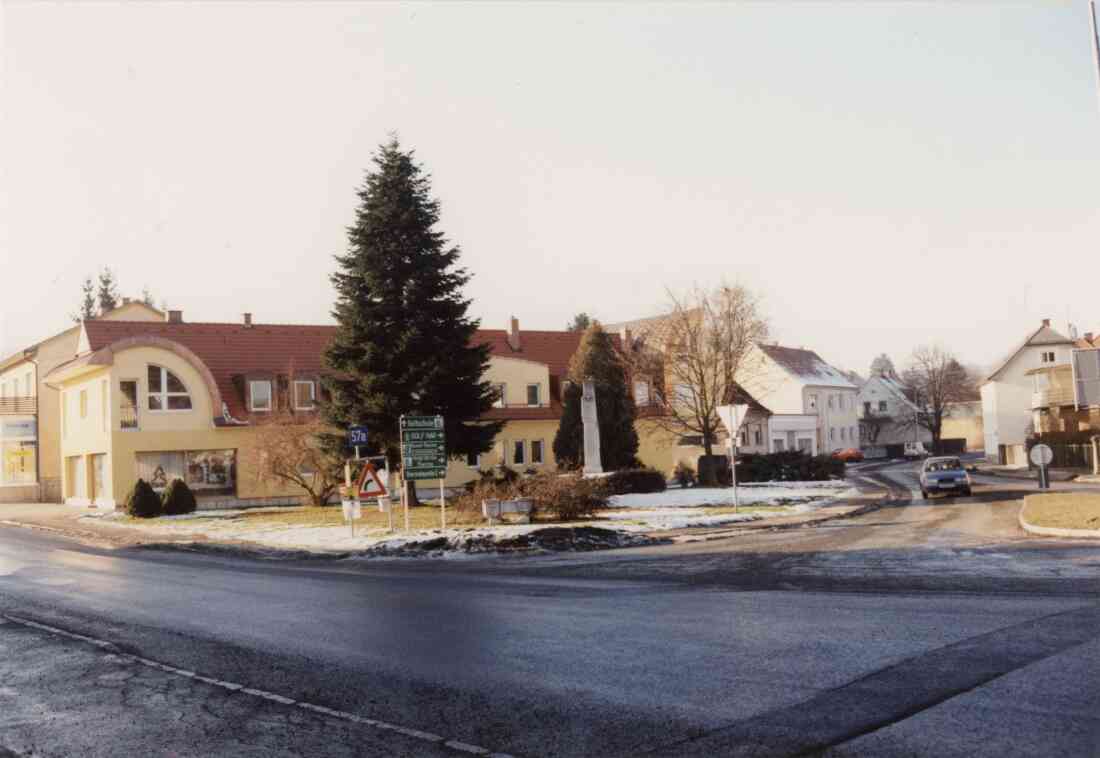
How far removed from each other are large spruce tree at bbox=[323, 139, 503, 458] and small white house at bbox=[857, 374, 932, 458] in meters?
82.3

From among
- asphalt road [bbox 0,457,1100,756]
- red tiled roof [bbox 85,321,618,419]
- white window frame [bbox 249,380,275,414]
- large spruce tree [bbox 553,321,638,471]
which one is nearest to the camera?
asphalt road [bbox 0,457,1100,756]

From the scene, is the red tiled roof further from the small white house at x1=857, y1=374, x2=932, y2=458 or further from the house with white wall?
the small white house at x1=857, y1=374, x2=932, y2=458

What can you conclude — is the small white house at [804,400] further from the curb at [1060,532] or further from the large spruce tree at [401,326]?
the curb at [1060,532]

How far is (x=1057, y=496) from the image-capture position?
29719 millimetres

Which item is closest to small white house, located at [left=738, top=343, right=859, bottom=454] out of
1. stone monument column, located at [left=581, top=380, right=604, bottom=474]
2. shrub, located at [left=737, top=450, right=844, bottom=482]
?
shrub, located at [left=737, top=450, right=844, bottom=482]

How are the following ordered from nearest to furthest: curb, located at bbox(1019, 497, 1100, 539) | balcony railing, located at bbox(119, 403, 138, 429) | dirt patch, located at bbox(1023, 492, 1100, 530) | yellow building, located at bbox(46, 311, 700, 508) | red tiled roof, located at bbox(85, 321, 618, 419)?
1. curb, located at bbox(1019, 497, 1100, 539)
2. dirt patch, located at bbox(1023, 492, 1100, 530)
3. balcony railing, located at bbox(119, 403, 138, 429)
4. yellow building, located at bbox(46, 311, 700, 508)
5. red tiled roof, located at bbox(85, 321, 618, 419)

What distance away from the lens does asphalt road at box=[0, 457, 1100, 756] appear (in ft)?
21.5

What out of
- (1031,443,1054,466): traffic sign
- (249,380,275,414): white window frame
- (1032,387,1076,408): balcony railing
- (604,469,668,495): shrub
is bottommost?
(604,469,668,495): shrub

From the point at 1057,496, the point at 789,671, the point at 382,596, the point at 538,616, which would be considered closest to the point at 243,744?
the point at 789,671

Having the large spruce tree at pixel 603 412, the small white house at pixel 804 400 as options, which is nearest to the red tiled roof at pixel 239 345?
the large spruce tree at pixel 603 412

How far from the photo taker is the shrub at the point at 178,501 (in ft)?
123

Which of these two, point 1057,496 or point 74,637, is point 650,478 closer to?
point 1057,496

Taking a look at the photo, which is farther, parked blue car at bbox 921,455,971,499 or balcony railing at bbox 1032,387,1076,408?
balcony railing at bbox 1032,387,1076,408

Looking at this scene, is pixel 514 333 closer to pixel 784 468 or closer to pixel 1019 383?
pixel 784 468
